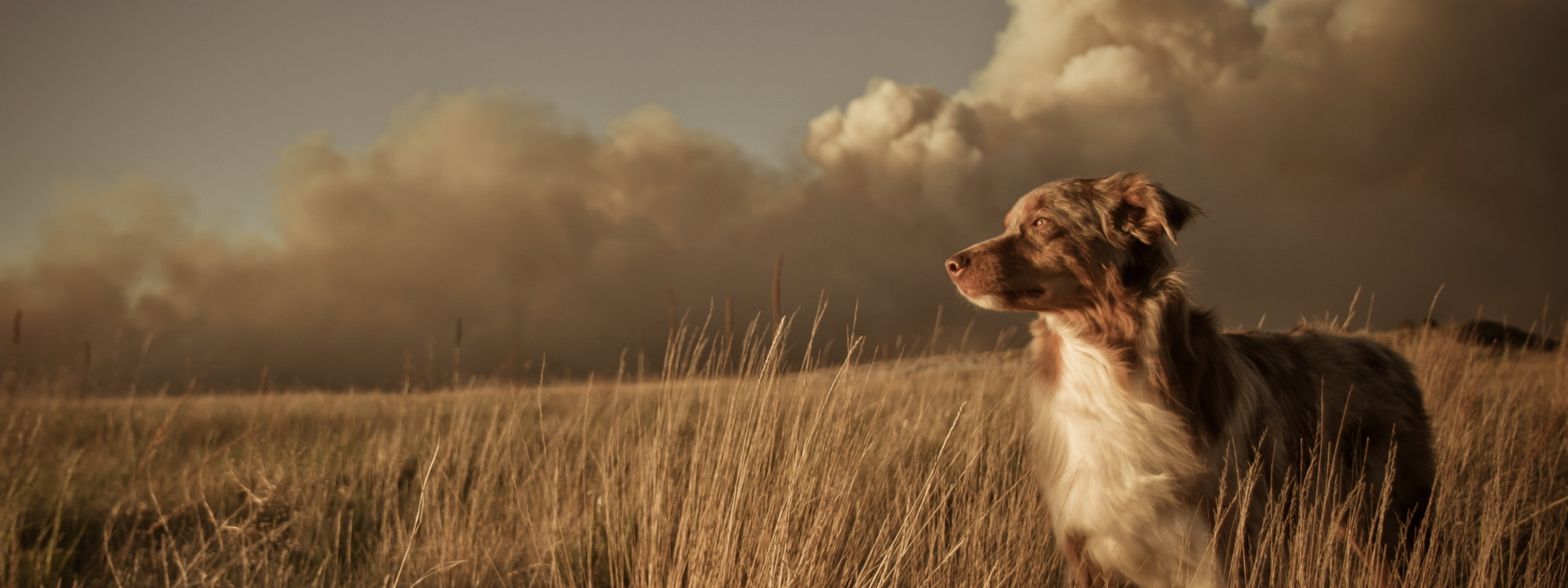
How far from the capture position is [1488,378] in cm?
680

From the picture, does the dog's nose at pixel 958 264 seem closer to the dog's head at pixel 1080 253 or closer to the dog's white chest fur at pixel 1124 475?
the dog's head at pixel 1080 253

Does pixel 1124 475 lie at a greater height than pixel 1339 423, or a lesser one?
lesser

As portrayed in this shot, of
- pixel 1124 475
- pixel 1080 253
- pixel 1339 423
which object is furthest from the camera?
pixel 1339 423

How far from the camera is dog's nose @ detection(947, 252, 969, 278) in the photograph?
2344mm

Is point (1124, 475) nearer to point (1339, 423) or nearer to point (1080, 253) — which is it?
point (1080, 253)

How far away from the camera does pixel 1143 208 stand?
2396 millimetres

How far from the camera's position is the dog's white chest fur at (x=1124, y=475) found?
2.17 m

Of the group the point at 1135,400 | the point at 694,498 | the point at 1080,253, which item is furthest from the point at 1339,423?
the point at 694,498

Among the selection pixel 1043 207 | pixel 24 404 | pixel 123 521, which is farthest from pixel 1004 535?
pixel 24 404

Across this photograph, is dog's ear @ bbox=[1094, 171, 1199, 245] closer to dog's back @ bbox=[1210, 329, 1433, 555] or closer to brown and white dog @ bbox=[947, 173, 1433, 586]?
brown and white dog @ bbox=[947, 173, 1433, 586]

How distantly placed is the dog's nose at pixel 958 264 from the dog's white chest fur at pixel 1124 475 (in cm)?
39

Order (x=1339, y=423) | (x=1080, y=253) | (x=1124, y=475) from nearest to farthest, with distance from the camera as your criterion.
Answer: (x=1124, y=475), (x=1080, y=253), (x=1339, y=423)

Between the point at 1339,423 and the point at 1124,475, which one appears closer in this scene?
the point at 1124,475

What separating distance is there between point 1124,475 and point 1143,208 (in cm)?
89
